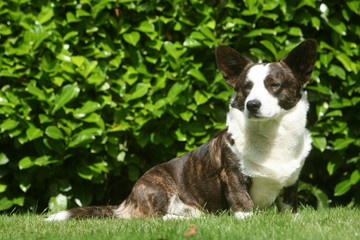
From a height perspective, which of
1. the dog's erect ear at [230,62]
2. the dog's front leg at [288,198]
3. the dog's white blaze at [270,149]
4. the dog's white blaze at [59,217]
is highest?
the dog's erect ear at [230,62]

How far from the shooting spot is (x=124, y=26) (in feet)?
14.9

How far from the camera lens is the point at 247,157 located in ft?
11.4

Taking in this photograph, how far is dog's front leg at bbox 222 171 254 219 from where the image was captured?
11.3ft

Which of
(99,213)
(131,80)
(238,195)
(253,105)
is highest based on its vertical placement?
(253,105)

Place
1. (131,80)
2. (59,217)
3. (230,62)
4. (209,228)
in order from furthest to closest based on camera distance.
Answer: (131,80), (230,62), (59,217), (209,228)

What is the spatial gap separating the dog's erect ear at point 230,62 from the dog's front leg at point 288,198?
2.95 ft

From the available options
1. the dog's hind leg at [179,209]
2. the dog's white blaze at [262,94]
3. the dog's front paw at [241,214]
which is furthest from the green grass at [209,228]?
the dog's white blaze at [262,94]

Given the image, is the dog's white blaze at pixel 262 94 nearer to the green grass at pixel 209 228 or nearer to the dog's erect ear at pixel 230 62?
the dog's erect ear at pixel 230 62

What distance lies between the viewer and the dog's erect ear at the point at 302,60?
356 centimetres

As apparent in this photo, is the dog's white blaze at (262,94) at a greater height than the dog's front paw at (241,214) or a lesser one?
greater

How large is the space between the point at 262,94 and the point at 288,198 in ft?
2.81

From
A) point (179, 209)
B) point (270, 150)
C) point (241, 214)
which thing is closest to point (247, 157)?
point (270, 150)

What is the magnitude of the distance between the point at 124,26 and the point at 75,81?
0.67 metres

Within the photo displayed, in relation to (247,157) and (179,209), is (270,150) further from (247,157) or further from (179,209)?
(179,209)
